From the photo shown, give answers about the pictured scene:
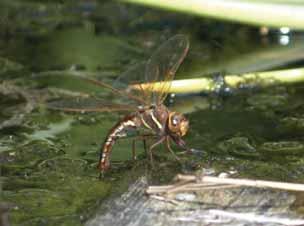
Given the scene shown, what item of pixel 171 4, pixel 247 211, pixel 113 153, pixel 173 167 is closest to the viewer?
pixel 247 211

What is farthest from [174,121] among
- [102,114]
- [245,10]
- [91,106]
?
[245,10]

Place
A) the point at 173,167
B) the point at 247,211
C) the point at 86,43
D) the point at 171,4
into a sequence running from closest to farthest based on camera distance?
the point at 247,211 → the point at 173,167 → the point at 171,4 → the point at 86,43

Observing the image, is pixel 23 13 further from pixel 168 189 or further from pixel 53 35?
pixel 168 189

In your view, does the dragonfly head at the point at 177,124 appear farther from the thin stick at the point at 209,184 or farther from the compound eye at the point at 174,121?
the thin stick at the point at 209,184

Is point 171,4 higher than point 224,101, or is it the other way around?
point 171,4

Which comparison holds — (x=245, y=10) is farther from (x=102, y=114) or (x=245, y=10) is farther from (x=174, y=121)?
(x=174, y=121)

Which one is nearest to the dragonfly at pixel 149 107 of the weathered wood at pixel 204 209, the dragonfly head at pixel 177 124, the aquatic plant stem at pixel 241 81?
the dragonfly head at pixel 177 124

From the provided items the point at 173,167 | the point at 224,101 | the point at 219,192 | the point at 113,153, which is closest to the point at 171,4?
the point at 224,101
